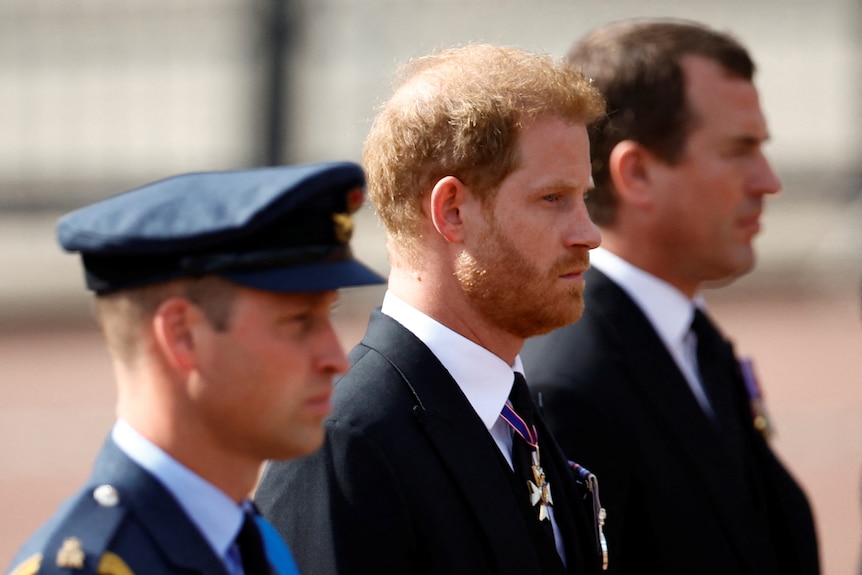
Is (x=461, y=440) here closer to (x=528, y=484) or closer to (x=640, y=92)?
(x=528, y=484)

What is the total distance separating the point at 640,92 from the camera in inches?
153

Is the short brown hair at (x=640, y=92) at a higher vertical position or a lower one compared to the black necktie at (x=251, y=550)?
higher

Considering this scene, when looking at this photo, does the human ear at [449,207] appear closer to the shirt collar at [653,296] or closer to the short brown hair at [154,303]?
the short brown hair at [154,303]

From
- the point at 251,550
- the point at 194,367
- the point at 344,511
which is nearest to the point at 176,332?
the point at 194,367

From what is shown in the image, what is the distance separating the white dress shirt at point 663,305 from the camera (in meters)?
3.75

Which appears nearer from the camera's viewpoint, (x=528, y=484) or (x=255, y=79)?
(x=528, y=484)

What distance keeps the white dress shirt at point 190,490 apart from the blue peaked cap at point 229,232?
23cm

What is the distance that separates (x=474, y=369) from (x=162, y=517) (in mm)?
909

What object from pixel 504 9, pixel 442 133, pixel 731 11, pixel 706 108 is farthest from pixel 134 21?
pixel 442 133

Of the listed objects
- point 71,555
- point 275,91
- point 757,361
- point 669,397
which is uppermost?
point 71,555

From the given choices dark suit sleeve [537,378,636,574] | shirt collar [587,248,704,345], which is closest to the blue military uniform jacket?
dark suit sleeve [537,378,636,574]

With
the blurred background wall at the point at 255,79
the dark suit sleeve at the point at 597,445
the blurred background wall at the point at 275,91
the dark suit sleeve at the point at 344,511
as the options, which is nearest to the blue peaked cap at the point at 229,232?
the dark suit sleeve at the point at 344,511

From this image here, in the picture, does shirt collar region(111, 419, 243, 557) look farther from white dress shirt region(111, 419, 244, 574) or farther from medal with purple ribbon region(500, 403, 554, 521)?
medal with purple ribbon region(500, 403, 554, 521)

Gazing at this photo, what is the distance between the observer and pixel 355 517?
8.53ft
